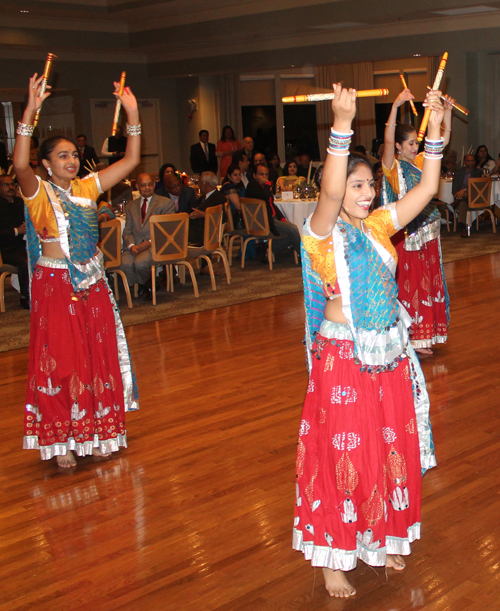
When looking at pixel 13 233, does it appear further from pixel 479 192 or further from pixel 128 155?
pixel 479 192

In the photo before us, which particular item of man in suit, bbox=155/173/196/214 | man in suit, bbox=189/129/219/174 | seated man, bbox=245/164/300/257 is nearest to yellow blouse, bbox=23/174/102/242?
man in suit, bbox=155/173/196/214

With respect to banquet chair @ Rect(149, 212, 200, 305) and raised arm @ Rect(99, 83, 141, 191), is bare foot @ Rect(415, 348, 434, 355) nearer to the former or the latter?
raised arm @ Rect(99, 83, 141, 191)

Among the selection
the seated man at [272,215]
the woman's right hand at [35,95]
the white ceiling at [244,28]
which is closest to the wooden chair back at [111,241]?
the seated man at [272,215]

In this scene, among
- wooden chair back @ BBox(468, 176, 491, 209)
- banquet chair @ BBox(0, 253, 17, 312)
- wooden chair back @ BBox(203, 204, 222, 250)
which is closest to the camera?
banquet chair @ BBox(0, 253, 17, 312)

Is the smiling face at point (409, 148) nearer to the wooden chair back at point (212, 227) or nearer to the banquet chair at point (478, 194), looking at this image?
the wooden chair back at point (212, 227)

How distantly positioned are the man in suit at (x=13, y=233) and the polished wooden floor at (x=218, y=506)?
222cm

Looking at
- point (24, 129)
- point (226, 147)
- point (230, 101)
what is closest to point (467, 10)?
point (226, 147)

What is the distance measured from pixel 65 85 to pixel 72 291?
13.4m

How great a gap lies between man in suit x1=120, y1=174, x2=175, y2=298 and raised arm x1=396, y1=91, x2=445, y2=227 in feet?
17.2

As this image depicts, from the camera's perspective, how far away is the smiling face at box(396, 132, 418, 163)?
458cm

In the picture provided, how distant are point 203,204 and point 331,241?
6423 millimetres

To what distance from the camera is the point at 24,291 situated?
7.35 m

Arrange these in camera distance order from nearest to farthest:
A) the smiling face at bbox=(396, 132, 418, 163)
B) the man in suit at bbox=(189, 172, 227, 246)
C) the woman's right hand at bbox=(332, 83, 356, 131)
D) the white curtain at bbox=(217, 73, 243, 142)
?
the woman's right hand at bbox=(332, 83, 356, 131)
the smiling face at bbox=(396, 132, 418, 163)
the man in suit at bbox=(189, 172, 227, 246)
the white curtain at bbox=(217, 73, 243, 142)

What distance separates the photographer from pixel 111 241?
6.92 meters
